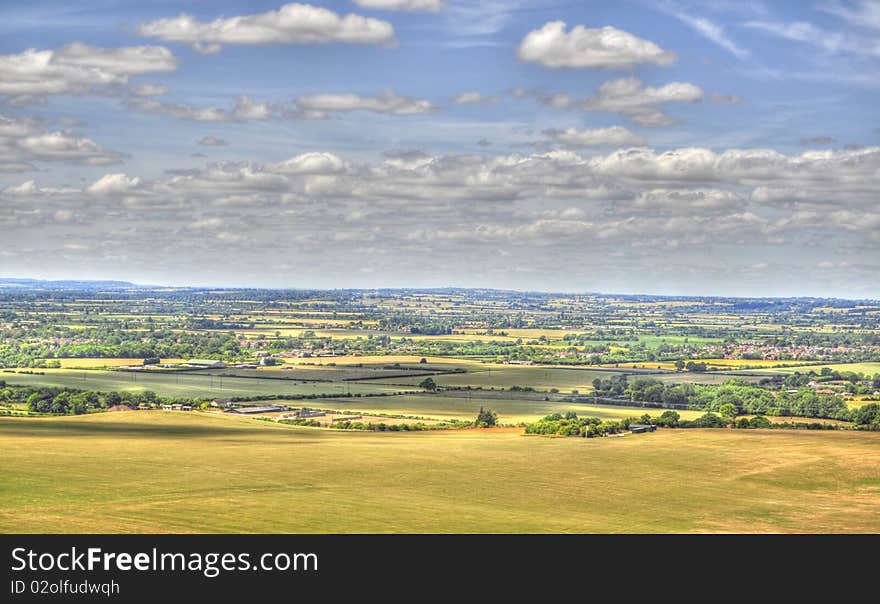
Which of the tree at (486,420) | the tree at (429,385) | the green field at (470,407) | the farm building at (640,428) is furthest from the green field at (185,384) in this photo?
the farm building at (640,428)

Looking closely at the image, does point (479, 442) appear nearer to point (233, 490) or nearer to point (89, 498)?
point (233, 490)

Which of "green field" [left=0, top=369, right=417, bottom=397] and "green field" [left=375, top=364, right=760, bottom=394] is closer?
"green field" [left=0, top=369, right=417, bottom=397]

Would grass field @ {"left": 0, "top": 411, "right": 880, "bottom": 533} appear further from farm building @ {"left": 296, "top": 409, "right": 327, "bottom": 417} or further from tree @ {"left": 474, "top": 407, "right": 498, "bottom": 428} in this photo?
farm building @ {"left": 296, "top": 409, "right": 327, "bottom": 417}

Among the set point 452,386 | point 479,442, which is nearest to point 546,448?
point 479,442

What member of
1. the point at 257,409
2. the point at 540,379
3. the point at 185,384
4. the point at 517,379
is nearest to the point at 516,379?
the point at 517,379

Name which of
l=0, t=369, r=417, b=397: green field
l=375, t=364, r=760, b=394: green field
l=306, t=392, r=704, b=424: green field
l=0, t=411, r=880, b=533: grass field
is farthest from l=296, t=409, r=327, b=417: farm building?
l=375, t=364, r=760, b=394: green field

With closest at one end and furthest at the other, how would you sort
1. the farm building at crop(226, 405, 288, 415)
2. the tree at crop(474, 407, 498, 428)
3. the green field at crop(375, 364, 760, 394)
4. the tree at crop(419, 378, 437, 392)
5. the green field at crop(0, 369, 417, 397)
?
1. the tree at crop(474, 407, 498, 428)
2. the farm building at crop(226, 405, 288, 415)
3. the green field at crop(0, 369, 417, 397)
4. the tree at crop(419, 378, 437, 392)
5. the green field at crop(375, 364, 760, 394)
